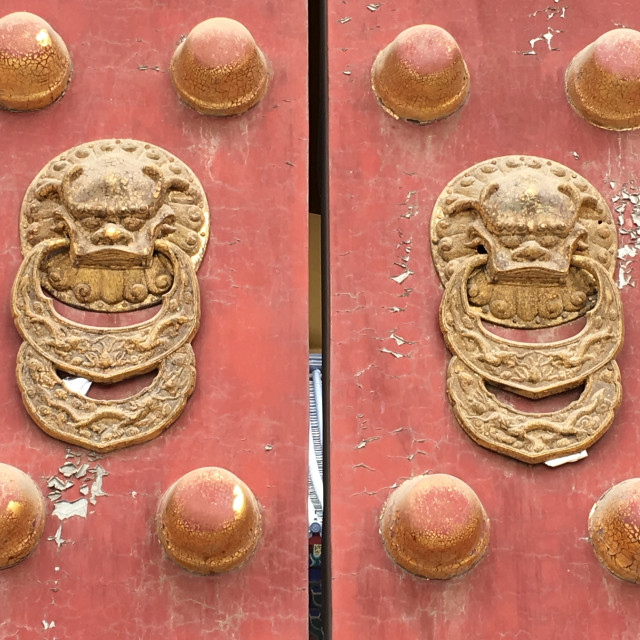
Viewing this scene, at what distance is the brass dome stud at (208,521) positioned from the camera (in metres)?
3.16

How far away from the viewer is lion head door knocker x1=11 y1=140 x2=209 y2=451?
11.0ft

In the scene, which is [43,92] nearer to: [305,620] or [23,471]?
[23,471]

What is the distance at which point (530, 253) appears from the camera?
3.53 meters

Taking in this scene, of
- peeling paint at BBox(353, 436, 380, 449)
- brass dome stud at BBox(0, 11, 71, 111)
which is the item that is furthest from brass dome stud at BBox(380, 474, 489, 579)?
brass dome stud at BBox(0, 11, 71, 111)

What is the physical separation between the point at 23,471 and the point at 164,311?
545mm

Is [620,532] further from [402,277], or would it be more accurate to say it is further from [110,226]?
[110,226]

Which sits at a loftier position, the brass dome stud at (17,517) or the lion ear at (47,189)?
the lion ear at (47,189)

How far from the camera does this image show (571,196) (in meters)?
3.62

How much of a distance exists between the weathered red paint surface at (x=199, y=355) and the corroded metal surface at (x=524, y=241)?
430 millimetres

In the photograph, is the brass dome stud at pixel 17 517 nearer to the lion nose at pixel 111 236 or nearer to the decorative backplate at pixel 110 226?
the decorative backplate at pixel 110 226

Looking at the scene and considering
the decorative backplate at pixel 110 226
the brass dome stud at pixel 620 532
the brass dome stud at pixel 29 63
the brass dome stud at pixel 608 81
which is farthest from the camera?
the brass dome stud at pixel 608 81

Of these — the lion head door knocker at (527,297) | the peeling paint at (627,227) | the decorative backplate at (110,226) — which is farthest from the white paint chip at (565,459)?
the decorative backplate at (110,226)

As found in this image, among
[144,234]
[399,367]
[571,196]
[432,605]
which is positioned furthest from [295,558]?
[571,196]

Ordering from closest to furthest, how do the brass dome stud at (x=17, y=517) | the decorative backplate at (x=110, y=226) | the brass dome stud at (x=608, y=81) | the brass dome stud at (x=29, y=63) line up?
the brass dome stud at (x=17, y=517) < the decorative backplate at (x=110, y=226) < the brass dome stud at (x=29, y=63) < the brass dome stud at (x=608, y=81)
